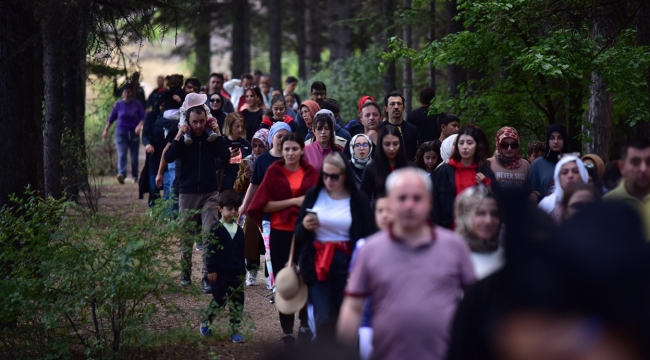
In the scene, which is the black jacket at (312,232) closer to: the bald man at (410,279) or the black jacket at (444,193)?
the black jacket at (444,193)

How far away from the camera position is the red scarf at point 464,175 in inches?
361

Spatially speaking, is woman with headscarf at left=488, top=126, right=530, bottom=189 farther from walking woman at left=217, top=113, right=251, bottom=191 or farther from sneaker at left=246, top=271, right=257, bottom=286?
walking woman at left=217, top=113, right=251, bottom=191

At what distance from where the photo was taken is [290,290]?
323 inches

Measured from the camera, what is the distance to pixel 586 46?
12852 mm

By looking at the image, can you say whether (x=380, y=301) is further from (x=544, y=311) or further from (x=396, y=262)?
(x=544, y=311)

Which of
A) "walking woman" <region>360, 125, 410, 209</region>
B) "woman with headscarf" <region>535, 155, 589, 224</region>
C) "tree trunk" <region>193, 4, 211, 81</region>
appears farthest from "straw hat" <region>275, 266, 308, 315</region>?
"tree trunk" <region>193, 4, 211, 81</region>

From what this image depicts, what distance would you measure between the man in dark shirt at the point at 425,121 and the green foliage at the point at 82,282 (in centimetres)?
590

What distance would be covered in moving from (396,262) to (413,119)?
29.3ft

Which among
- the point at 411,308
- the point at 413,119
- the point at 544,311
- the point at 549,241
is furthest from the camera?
the point at 413,119

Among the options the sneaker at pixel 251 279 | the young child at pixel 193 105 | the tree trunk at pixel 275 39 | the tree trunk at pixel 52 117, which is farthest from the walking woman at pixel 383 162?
the tree trunk at pixel 275 39

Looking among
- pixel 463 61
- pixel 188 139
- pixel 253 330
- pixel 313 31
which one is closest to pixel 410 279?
pixel 253 330

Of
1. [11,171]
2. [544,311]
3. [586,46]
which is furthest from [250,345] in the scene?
[586,46]

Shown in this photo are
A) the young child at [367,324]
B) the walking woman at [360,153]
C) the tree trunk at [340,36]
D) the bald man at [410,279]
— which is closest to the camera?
the bald man at [410,279]

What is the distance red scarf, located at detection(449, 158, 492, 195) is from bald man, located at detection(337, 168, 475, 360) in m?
3.42
